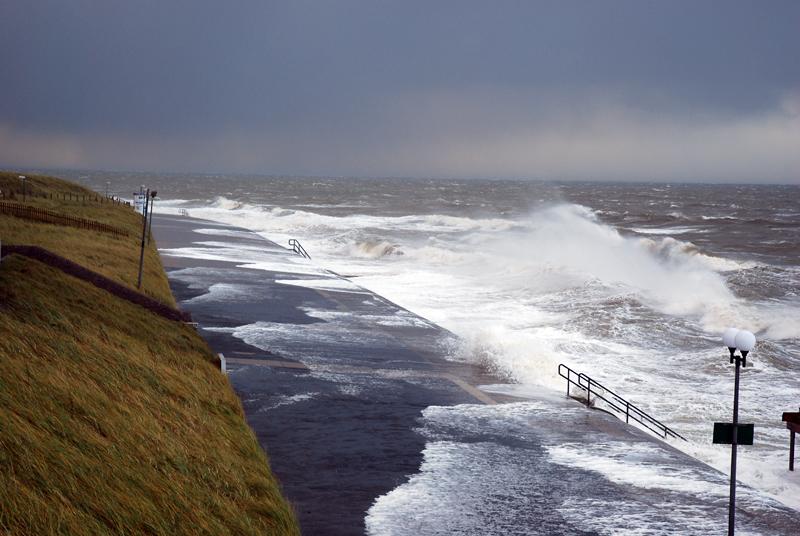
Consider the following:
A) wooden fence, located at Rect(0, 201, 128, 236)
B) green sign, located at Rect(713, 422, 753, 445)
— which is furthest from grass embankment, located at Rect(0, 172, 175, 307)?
green sign, located at Rect(713, 422, 753, 445)

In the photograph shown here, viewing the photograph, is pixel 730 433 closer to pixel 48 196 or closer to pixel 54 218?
pixel 54 218

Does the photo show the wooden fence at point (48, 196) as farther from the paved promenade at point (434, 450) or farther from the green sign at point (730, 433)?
the green sign at point (730, 433)

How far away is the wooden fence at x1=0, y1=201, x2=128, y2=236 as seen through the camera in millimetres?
45094

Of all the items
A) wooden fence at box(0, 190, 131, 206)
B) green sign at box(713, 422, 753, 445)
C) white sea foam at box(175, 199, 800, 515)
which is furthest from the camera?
wooden fence at box(0, 190, 131, 206)

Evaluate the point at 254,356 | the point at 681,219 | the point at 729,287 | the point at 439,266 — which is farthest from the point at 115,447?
the point at 681,219

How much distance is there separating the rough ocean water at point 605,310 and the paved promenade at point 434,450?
17 centimetres

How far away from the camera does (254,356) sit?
25.8 m

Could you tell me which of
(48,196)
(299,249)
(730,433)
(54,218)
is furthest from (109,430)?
(48,196)

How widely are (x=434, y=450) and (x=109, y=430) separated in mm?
7465

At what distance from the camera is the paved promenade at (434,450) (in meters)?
14.5

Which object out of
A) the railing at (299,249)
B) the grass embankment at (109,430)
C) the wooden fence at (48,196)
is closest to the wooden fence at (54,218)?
the wooden fence at (48,196)

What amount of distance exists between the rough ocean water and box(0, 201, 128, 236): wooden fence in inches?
428

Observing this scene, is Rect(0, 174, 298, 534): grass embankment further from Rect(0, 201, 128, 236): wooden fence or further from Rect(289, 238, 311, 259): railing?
Rect(289, 238, 311, 259): railing

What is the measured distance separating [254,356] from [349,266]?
34.4m
